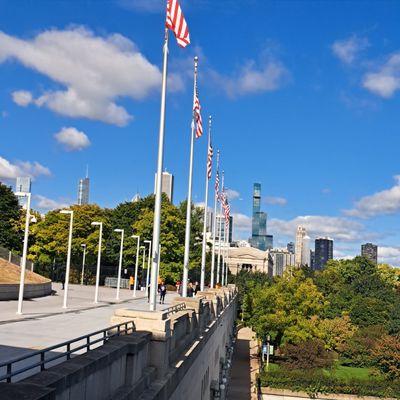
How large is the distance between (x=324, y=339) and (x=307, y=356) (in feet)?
27.2

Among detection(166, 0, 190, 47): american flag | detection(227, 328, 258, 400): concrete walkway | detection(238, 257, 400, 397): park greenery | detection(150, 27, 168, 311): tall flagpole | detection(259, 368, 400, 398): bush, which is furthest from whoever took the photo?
detection(238, 257, 400, 397): park greenery

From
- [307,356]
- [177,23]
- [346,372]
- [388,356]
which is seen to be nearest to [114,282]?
[307,356]

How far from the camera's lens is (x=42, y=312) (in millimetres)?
29266

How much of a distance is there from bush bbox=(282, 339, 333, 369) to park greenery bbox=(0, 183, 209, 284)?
1826cm

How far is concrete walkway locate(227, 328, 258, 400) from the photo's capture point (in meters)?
48.5

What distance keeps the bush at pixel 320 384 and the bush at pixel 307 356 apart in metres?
1.82

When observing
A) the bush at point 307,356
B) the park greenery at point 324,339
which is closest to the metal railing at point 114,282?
the park greenery at point 324,339

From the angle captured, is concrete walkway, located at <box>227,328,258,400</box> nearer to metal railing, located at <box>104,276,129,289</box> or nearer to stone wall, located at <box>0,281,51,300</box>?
metal railing, located at <box>104,276,129,289</box>

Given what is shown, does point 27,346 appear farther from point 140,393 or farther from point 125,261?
point 125,261

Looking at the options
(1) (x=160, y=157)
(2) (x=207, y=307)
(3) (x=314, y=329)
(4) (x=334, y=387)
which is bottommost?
(4) (x=334, y=387)

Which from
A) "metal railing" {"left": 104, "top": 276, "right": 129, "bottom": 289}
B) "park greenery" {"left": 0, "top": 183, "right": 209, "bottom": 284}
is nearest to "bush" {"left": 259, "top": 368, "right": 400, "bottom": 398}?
"park greenery" {"left": 0, "top": 183, "right": 209, "bottom": 284}

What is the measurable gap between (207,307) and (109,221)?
5788 centimetres

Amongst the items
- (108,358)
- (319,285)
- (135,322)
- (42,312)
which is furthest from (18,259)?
(319,285)

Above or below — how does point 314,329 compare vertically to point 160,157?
below
